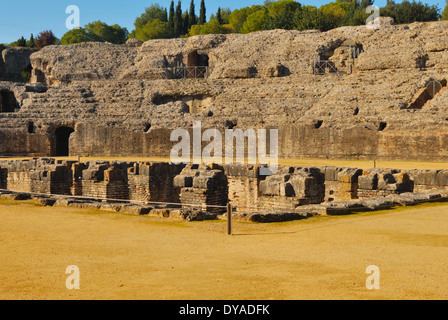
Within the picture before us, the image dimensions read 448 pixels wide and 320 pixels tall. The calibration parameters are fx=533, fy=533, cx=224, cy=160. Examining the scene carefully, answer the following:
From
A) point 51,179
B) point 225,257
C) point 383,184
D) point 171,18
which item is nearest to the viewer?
point 225,257

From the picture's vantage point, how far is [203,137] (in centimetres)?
3225

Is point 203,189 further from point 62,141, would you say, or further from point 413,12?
point 413,12

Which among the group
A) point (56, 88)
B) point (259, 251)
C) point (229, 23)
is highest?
point (229, 23)

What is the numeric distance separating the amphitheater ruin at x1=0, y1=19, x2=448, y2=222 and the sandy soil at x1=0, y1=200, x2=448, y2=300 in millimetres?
2439

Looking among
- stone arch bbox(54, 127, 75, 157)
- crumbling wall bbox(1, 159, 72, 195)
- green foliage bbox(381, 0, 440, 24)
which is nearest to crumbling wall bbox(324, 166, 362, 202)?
crumbling wall bbox(1, 159, 72, 195)

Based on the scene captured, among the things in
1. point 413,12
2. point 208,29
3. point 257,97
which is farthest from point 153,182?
point 208,29

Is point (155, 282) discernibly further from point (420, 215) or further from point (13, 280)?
point (420, 215)

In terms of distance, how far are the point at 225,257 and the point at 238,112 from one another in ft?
85.7

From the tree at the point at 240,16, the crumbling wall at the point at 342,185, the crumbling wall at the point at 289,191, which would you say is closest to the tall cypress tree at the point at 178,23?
the tree at the point at 240,16

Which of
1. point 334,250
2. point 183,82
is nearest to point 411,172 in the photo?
point 334,250

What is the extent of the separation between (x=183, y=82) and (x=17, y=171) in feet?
69.2

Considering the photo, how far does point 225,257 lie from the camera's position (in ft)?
24.3

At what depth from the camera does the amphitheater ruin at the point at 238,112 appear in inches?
587

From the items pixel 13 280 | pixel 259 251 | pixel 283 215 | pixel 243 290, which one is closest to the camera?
pixel 243 290
